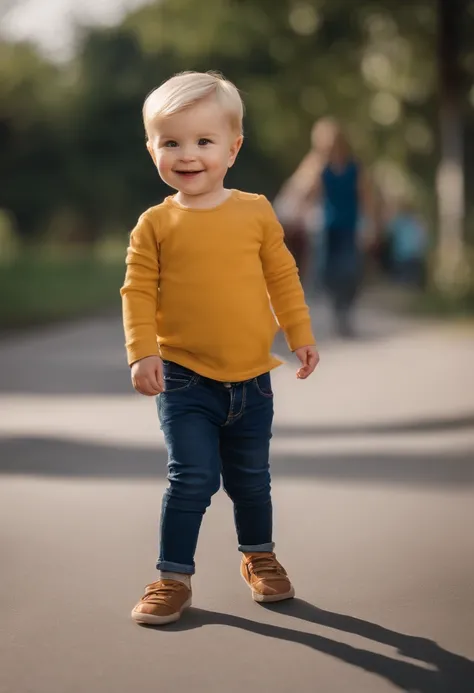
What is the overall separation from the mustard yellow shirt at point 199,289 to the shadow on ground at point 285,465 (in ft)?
6.75

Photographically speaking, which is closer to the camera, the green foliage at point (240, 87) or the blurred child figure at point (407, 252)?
the blurred child figure at point (407, 252)

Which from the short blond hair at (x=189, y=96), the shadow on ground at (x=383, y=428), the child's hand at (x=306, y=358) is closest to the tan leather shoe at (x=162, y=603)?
the child's hand at (x=306, y=358)

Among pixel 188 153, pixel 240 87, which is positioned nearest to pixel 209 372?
pixel 188 153

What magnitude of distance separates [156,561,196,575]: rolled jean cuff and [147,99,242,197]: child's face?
1.06 meters

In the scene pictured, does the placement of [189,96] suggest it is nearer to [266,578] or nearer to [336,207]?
[266,578]

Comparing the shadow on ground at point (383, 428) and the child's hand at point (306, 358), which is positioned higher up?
the shadow on ground at point (383, 428)

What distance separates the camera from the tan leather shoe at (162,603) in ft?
12.6

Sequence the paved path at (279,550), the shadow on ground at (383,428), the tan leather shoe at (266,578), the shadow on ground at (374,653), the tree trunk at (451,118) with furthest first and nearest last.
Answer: the tree trunk at (451,118)
the shadow on ground at (383,428)
the tan leather shoe at (266,578)
the paved path at (279,550)
the shadow on ground at (374,653)

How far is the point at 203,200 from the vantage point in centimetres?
401

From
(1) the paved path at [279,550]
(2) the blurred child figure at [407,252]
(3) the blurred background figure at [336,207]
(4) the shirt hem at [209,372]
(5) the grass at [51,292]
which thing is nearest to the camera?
(1) the paved path at [279,550]

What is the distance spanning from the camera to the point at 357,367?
10.2 metres

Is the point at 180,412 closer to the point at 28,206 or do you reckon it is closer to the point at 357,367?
the point at 357,367

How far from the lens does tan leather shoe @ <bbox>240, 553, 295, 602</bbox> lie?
160 inches

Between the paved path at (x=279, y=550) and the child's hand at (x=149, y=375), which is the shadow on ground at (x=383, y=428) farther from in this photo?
the child's hand at (x=149, y=375)
